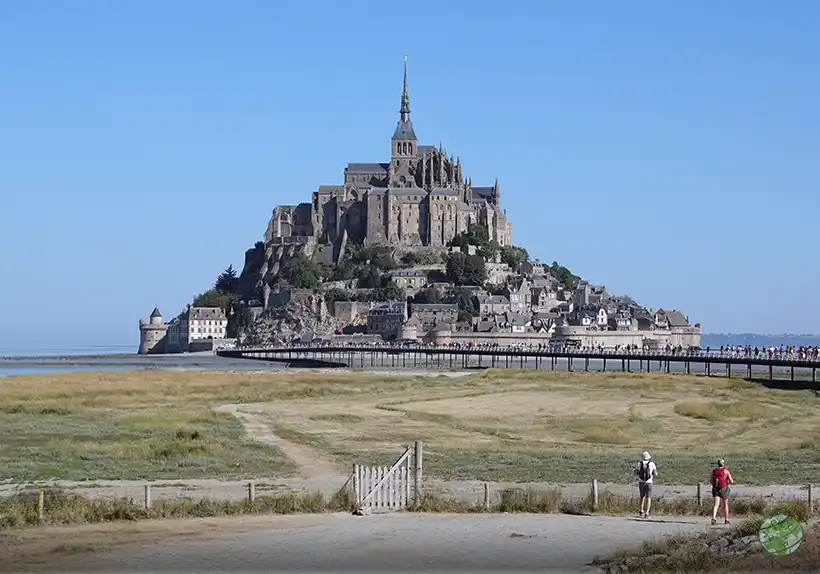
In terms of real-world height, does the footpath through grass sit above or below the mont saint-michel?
below

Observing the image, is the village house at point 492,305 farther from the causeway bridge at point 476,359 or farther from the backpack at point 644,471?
the backpack at point 644,471

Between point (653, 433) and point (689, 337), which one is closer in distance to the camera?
point (653, 433)

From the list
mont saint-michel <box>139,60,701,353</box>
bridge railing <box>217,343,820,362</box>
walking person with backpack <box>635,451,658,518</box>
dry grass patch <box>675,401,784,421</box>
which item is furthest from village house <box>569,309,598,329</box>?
walking person with backpack <box>635,451,658,518</box>

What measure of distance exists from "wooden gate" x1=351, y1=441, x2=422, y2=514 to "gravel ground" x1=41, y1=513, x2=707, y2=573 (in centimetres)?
57

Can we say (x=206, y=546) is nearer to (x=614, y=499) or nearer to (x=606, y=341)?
(x=614, y=499)

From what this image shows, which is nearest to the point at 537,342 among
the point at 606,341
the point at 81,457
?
the point at 606,341

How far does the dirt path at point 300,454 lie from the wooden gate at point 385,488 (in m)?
4.84

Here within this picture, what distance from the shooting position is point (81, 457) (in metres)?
35.5

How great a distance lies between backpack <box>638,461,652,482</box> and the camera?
957 inches

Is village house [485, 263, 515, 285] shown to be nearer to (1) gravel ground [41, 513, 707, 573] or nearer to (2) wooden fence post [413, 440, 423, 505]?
(2) wooden fence post [413, 440, 423, 505]

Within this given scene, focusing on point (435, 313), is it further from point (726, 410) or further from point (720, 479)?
point (720, 479)

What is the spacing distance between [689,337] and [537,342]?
36.5 metres

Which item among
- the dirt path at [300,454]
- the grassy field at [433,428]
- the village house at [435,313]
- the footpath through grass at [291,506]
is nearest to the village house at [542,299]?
the village house at [435,313]

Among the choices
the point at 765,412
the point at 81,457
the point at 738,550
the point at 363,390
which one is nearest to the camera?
the point at 738,550
